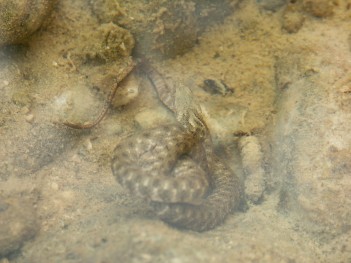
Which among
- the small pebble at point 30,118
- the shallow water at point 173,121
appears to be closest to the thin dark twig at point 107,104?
the shallow water at point 173,121

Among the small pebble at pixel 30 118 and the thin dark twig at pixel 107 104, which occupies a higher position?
the small pebble at pixel 30 118

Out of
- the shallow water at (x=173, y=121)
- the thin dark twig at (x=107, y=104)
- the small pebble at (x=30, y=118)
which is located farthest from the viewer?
the thin dark twig at (x=107, y=104)

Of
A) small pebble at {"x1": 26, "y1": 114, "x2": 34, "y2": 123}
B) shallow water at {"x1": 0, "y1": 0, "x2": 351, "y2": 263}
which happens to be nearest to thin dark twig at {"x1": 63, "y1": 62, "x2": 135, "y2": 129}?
shallow water at {"x1": 0, "y1": 0, "x2": 351, "y2": 263}

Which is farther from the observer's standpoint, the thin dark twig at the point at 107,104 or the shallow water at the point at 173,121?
the thin dark twig at the point at 107,104

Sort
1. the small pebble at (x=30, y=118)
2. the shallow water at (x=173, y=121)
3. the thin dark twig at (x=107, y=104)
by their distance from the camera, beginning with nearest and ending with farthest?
the shallow water at (x=173, y=121) < the small pebble at (x=30, y=118) < the thin dark twig at (x=107, y=104)

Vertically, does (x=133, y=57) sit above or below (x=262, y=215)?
above

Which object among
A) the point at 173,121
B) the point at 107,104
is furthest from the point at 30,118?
the point at 173,121

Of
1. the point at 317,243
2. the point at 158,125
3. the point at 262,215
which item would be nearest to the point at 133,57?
the point at 158,125

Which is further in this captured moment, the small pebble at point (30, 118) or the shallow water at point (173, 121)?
the small pebble at point (30, 118)

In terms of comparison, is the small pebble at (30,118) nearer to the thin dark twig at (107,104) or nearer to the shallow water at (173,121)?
the shallow water at (173,121)

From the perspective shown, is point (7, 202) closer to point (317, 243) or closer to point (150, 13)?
point (150, 13)

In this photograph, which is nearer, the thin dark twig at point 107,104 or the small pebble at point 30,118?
the small pebble at point 30,118
